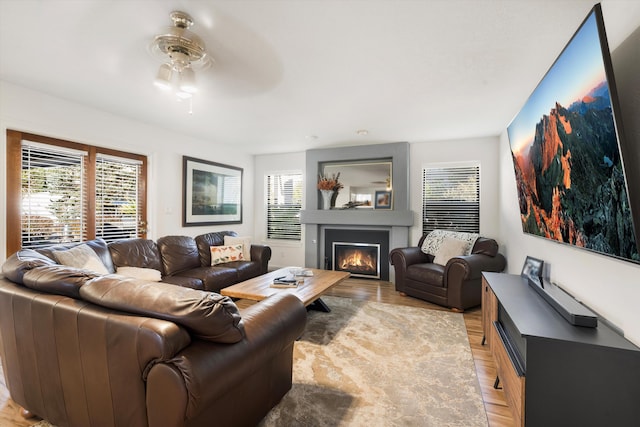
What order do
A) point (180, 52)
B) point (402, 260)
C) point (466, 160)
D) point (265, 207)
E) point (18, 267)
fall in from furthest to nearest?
point (265, 207)
point (466, 160)
point (402, 260)
point (180, 52)
point (18, 267)

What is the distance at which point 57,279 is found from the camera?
143 centimetres

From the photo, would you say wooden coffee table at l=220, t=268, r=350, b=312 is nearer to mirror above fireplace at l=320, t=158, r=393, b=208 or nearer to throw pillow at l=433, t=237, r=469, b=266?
throw pillow at l=433, t=237, r=469, b=266

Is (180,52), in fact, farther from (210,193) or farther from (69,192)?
(210,193)

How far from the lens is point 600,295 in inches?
62.1

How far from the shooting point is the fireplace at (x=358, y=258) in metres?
5.15

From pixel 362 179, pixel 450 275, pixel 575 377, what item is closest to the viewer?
pixel 575 377

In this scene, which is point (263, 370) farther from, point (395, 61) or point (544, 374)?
point (395, 61)

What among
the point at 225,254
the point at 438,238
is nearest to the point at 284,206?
the point at 225,254

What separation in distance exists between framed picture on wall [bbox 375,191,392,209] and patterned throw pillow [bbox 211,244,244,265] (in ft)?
8.02

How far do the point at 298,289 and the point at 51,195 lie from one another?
283cm

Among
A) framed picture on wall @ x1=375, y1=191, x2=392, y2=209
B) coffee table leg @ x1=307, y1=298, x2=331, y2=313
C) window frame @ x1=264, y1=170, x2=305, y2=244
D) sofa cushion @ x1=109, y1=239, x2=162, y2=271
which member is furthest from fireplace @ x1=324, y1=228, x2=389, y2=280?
sofa cushion @ x1=109, y1=239, x2=162, y2=271

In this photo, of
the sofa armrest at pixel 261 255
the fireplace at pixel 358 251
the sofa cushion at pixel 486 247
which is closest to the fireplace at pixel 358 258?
the fireplace at pixel 358 251

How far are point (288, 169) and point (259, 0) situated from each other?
4277 millimetres

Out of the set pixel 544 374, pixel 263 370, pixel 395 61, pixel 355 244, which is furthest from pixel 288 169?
pixel 544 374
